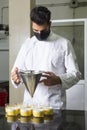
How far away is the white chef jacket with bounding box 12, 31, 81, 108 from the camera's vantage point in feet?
5.72

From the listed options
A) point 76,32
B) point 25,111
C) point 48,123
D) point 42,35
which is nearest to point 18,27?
point 42,35

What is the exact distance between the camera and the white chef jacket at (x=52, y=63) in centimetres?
174

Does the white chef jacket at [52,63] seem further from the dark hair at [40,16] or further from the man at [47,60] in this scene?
the dark hair at [40,16]

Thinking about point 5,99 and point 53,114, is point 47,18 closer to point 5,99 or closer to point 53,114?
point 53,114

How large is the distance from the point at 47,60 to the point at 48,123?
0.61m

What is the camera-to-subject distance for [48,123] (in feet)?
4.24

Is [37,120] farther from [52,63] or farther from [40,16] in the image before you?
[40,16]

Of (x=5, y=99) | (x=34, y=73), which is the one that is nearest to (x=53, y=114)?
(x=34, y=73)

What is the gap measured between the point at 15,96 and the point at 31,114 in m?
1.06

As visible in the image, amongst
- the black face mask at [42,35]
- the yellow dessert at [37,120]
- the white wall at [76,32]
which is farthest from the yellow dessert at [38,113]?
the white wall at [76,32]

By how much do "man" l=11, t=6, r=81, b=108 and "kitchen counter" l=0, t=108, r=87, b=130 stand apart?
0.25m

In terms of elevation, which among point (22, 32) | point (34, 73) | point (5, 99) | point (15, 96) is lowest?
point (5, 99)

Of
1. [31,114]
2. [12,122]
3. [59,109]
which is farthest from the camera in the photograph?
[59,109]

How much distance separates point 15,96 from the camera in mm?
2465
